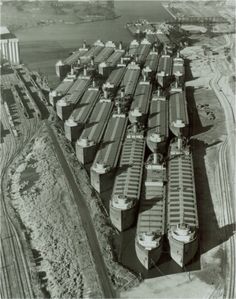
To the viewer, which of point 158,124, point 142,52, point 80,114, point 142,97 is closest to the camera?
point 158,124

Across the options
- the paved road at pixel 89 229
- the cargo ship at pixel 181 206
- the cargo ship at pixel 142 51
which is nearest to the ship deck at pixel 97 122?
the paved road at pixel 89 229

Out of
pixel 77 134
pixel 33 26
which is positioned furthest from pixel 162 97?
pixel 33 26

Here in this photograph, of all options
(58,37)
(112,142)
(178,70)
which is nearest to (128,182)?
(112,142)

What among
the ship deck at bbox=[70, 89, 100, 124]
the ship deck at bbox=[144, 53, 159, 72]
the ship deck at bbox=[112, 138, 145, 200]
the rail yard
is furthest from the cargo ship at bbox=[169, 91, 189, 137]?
the ship deck at bbox=[144, 53, 159, 72]

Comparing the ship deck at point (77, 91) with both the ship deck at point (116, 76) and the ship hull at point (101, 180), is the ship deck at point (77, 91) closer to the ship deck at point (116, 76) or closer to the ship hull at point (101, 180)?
the ship deck at point (116, 76)

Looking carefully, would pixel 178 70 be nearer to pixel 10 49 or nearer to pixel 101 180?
pixel 10 49

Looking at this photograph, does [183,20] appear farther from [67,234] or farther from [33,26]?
[67,234]
